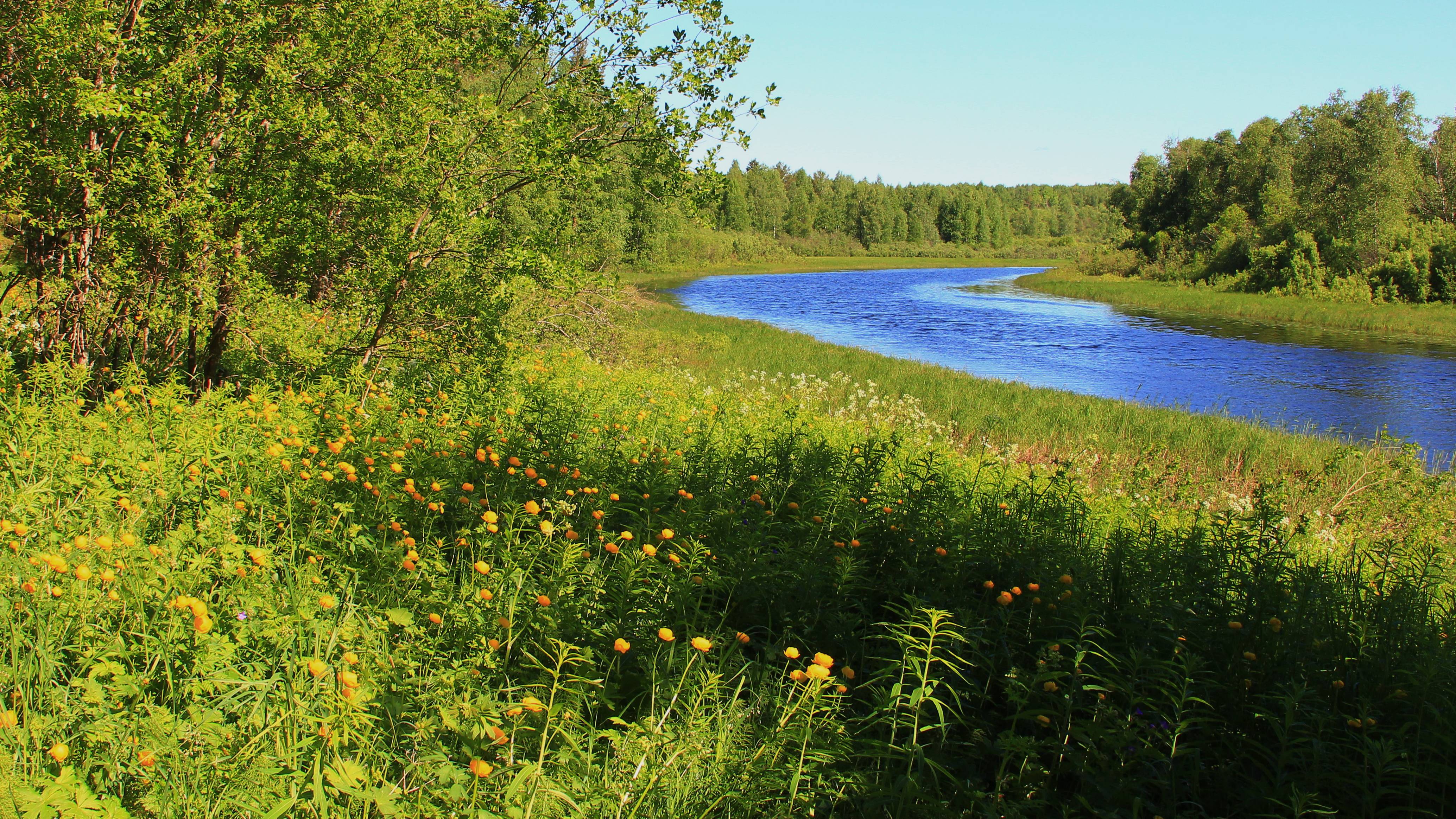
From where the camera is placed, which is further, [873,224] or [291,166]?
[873,224]

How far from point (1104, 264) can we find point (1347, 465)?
58048mm

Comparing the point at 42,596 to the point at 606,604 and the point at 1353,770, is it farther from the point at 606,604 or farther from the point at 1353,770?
the point at 1353,770

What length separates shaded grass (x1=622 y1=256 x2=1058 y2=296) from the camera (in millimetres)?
54844

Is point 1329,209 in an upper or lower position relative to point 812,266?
upper

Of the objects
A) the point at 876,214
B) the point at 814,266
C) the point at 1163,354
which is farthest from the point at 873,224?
the point at 1163,354

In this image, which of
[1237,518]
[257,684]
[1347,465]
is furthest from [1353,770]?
[1347,465]

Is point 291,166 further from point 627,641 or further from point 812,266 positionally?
point 812,266

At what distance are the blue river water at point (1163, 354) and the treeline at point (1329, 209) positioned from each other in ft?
29.8

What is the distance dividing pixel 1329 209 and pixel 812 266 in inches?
2013

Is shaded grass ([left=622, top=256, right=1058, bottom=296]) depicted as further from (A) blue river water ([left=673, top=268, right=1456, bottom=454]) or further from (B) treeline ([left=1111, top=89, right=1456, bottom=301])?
(B) treeline ([left=1111, top=89, right=1456, bottom=301])

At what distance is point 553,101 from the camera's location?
6.73 meters

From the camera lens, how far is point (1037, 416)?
13.4m

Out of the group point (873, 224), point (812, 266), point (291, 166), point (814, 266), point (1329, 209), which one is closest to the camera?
point (291, 166)

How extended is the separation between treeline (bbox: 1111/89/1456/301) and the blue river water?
29.8 feet
